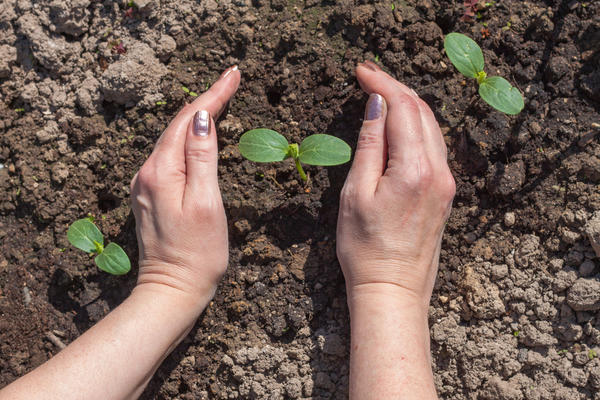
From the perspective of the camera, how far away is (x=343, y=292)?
6.84 ft

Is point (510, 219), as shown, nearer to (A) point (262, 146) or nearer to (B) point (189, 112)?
(A) point (262, 146)

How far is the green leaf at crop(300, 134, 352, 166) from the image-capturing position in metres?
1.86

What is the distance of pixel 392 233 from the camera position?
1.79m

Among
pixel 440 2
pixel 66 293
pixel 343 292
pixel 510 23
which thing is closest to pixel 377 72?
pixel 440 2

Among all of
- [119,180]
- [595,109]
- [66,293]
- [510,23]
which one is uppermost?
[510,23]

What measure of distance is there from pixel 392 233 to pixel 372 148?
0.33 metres

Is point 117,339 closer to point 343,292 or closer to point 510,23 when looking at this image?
point 343,292

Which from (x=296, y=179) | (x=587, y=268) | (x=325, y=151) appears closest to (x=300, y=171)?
(x=296, y=179)

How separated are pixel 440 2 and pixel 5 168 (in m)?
2.22

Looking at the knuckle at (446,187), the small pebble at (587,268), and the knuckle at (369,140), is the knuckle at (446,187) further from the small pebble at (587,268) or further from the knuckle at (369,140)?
the small pebble at (587,268)

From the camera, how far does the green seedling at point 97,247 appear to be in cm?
203

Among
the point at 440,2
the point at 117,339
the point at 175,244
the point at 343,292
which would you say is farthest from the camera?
the point at 440,2

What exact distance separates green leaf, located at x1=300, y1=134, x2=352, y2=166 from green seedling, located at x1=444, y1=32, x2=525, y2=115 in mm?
576

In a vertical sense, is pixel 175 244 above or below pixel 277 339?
above
